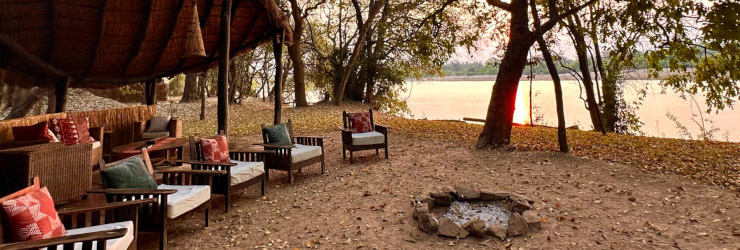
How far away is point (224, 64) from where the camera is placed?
6621 millimetres

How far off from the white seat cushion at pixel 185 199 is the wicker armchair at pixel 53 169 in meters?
1.03

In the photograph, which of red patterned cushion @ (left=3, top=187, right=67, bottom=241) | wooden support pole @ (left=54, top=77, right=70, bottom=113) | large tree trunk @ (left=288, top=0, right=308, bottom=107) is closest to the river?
large tree trunk @ (left=288, top=0, right=308, bottom=107)

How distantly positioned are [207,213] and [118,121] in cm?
517

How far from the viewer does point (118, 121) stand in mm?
7688

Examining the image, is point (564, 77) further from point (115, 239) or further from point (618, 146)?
point (115, 239)

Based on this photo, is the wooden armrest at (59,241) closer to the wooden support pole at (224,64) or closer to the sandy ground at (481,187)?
the sandy ground at (481,187)

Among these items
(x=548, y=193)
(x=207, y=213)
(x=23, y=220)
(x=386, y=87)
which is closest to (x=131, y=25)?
(x=207, y=213)

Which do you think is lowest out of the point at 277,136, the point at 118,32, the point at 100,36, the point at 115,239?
the point at 115,239

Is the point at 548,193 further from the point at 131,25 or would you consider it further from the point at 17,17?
the point at 17,17

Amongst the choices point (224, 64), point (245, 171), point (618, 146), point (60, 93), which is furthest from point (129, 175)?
point (618, 146)

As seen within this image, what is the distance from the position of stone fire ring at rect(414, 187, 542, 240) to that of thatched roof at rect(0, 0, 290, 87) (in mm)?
4285

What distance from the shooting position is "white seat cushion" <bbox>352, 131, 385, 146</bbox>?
6.62m

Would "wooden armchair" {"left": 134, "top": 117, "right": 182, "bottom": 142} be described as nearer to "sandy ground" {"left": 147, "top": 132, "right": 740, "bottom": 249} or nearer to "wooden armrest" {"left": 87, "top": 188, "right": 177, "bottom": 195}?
"sandy ground" {"left": 147, "top": 132, "right": 740, "bottom": 249}

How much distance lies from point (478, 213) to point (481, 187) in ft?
3.83
